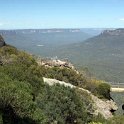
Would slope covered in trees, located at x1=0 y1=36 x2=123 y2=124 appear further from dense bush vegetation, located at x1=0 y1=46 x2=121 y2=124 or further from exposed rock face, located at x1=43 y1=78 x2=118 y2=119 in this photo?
exposed rock face, located at x1=43 y1=78 x2=118 y2=119

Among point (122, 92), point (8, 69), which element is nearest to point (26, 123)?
point (8, 69)

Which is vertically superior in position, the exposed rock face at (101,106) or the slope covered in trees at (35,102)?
the slope covered in trees at (35,102)

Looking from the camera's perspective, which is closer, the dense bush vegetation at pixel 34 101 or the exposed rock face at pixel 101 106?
the dense bush vegetation at pixel 34 101

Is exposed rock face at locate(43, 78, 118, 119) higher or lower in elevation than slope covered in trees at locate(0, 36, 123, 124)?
lower

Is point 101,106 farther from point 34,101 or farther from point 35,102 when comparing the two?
point 35,102

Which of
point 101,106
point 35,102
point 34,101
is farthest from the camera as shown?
point 101,106

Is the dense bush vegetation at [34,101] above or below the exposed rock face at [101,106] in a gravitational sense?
above

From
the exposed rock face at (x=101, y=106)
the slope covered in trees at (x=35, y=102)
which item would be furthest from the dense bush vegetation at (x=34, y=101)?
the exposed rock face at (x=101, y=106)

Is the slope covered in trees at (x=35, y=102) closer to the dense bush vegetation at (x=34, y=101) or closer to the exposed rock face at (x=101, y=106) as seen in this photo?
the dense bush vegetation at (x=34, y=101)

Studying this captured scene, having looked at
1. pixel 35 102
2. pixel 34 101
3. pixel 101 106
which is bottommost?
pixel 101 106

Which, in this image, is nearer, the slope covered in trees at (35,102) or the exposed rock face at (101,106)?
the slope covered in trees at (35,102)

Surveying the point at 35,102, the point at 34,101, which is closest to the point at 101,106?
the point at 34,101

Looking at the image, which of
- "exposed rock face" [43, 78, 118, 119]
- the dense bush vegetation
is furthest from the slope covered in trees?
"exposed rock face" [43, 78, 118, 119]
